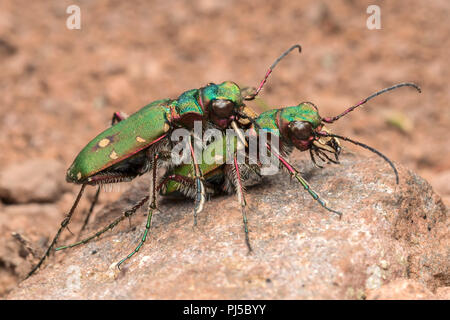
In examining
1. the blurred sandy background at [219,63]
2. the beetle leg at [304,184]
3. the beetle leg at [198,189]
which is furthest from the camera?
the blurred sandy background at [219,63]

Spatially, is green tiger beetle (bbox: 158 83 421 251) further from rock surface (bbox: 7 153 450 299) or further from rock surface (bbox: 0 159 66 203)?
rock surface (bbox: 0 159 66 203)

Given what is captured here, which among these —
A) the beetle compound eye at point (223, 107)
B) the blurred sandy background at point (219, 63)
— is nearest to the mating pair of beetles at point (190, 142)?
the beetle compound eye at point (223, 107)

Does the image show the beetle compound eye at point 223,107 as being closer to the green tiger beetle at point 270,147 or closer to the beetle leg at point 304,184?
the green tiger beetle at point 270,147

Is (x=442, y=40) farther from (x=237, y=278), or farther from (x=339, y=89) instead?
(x=237, y=278)

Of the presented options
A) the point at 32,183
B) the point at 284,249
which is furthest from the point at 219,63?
the point at 284,249

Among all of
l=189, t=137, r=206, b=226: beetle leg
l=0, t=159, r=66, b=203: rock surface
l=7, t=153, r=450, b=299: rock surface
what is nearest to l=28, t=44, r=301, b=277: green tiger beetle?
l=189, t=137, r=206, b=226: beetle leg

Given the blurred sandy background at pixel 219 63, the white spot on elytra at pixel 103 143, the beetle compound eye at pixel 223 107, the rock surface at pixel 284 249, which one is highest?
the blurred sandy background at pixel 219 63
